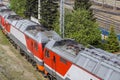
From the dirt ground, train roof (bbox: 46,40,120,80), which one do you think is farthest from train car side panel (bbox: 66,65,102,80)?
the dirt ground

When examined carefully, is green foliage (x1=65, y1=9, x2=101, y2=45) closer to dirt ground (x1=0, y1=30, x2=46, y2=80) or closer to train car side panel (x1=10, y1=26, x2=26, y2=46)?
train car side panel (x1=10, y1=26, x2=26, y2=46)

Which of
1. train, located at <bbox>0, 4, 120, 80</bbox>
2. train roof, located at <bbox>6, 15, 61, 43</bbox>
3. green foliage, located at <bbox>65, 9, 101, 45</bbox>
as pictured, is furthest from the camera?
green foliage, located at <bbox>65, 9, 101, 45</bbox>

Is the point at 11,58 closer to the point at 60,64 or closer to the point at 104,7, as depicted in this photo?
the point at 60,64

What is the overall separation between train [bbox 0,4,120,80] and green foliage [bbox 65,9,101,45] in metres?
4.42

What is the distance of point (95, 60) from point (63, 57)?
364cm

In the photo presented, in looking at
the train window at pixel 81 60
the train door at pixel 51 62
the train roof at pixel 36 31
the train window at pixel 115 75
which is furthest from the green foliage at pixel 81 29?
the train window at pixel 115 75

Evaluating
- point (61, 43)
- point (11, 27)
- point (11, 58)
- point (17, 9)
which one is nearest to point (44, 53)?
point (61, 43)

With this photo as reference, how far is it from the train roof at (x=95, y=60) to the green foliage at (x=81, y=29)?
10040mm

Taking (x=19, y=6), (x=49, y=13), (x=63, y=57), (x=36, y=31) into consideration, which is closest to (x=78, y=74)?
(x=63, y=57)

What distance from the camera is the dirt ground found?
28.7 m

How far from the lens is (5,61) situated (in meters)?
34.1

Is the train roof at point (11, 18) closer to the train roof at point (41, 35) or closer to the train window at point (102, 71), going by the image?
the train roof at point (41, 35)

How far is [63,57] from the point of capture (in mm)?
22750

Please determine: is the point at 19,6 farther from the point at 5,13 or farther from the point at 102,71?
the point at 102,71
